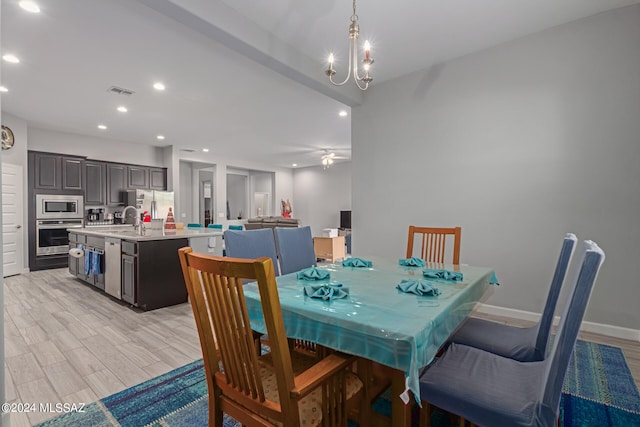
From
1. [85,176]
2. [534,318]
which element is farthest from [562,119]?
[85,176]

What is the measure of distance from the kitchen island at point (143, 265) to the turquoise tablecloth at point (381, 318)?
8.07 ft

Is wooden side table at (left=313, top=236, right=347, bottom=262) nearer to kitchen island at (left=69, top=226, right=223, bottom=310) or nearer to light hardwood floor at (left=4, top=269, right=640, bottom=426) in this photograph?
kitchen island at (left=69, top=226, right=223, bottom=310)

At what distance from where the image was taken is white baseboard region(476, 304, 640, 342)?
2.63 m

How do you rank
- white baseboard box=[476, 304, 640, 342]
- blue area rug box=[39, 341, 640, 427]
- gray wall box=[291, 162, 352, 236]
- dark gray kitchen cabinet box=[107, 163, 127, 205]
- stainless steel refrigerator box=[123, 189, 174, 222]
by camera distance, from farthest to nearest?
gray wall box=[291, 162, 352, 236]
dark gray kitchen cabinet box=[107, 163, 127, 205]
stainless steel refrigerator box=[123, 189, 174, 222]
white baseboard box=[476, 304, 640, 342]
blue area rug box=[39, 341, 640, 427]

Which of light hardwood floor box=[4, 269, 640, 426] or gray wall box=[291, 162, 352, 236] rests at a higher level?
gray wall box=[291, 162, 352, 236]

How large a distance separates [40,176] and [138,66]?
403 centimetres

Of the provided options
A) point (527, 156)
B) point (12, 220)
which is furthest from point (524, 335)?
point (12, 220)

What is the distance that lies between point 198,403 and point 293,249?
46.4 inches

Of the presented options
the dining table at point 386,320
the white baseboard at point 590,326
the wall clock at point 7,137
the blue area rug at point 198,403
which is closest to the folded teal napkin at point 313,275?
the dining table at point 386,320

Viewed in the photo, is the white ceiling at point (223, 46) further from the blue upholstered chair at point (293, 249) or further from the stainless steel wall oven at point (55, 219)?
the blue upholstered chair at point (293, 249)

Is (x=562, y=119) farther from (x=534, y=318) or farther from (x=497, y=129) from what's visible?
(x=534, y=318)

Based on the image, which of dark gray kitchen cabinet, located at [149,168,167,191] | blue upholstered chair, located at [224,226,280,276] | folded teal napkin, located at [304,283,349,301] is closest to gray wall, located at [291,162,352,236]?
dark gray kitchen cabinet, located at [149,168,167,191]

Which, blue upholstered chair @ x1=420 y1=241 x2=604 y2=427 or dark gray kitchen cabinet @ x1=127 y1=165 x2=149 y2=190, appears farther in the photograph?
dark gray kitchen cabinet @ x1=127 y1=165 x2=149 y2=190

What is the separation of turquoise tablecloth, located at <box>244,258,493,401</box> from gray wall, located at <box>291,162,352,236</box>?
845cm
